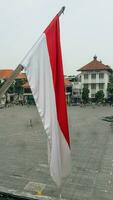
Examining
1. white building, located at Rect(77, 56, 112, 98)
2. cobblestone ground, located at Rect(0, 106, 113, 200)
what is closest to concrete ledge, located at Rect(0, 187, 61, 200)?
cobblestone ground, located at Rect(0, 106, 113, 200)

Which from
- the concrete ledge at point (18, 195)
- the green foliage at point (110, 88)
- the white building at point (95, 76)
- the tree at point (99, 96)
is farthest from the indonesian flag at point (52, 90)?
the white building at point (95, 76)

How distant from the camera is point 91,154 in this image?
540 inches

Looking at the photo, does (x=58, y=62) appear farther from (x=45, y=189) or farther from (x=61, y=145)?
(x=45, y=189)

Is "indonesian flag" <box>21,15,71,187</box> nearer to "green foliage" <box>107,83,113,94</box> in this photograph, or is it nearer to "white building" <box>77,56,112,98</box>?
"green foliage" <box>107,83,113,94</box>

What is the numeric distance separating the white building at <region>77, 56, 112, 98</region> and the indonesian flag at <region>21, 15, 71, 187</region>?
64741 millimetres

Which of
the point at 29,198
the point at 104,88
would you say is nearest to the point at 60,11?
the point at 29,198

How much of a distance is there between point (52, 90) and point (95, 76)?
66362mm

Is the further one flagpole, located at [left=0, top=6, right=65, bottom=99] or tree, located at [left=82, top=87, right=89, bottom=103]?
tree, located at [left=82, top=87, right=89, bottom=103]

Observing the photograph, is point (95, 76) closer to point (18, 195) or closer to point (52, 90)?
point (52, 90)

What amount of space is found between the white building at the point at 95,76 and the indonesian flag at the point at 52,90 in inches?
2549

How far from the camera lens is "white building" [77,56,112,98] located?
67812mm

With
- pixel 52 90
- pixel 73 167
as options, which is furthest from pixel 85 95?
pixel 52 90

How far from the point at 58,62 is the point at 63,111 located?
2.23 ft

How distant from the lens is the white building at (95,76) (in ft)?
222
